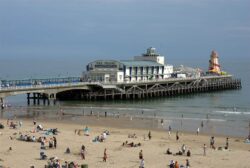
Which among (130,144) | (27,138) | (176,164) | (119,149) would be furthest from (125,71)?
(176,164)

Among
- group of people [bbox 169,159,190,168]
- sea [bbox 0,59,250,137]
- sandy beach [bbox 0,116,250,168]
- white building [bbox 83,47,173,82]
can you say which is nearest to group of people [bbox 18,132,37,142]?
sandy beach [bbox 0,116,250,168]

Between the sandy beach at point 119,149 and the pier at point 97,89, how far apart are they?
16.5 metres

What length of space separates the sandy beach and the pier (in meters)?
16.5

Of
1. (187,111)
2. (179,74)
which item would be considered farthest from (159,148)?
(179,74)

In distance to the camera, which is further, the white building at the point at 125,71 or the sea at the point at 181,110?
the white building at the point at 125,71

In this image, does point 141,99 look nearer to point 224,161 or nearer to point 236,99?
point 236,99

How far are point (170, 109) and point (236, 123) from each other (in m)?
13.2

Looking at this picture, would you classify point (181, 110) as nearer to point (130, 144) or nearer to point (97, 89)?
point (97, 89)

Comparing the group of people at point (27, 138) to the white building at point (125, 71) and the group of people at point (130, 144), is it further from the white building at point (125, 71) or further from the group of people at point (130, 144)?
the white building at point (125, 71)

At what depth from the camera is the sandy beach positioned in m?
27.6

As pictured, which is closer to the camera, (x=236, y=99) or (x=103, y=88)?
(x=103, y=88)

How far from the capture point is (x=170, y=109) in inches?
2338

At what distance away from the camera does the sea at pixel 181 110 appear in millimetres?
44906

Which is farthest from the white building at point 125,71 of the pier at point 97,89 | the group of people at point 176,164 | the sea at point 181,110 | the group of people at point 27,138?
the group of people at point 176,164
